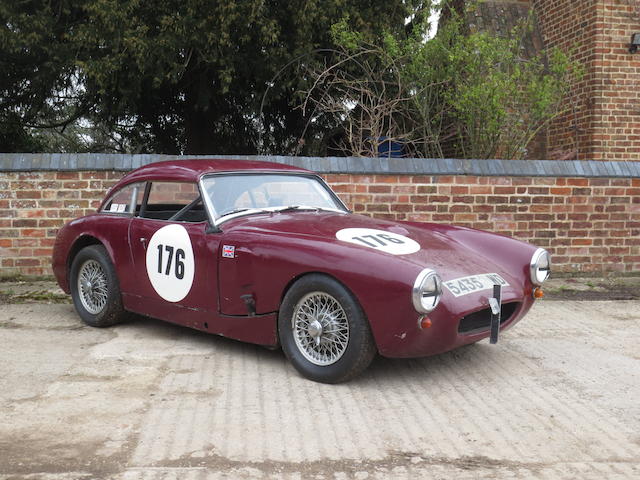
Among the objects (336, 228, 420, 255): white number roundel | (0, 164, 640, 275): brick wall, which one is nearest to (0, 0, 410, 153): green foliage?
(0, 164, 640, 275): brick wall

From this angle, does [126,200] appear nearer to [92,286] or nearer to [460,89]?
[92,286]

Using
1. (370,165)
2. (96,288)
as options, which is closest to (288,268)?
(96,288)

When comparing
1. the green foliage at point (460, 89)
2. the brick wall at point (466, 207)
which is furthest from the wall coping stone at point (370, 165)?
the green foliage at point (460, 89)

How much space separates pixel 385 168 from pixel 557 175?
2115 mm

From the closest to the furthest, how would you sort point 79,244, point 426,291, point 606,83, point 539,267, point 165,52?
point 426,291, point 539,267, point 79,244, point 165,52, point 606,83

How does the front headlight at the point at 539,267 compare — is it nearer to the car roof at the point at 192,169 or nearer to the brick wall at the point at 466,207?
the car roof at the point at 192,169

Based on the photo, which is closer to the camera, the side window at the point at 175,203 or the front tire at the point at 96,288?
the side window at the point at 175,203

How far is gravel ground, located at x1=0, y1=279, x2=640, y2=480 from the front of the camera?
298 centimetres

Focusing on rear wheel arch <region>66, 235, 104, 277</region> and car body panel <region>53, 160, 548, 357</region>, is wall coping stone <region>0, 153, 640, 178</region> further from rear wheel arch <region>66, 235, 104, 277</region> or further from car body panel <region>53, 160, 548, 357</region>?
car body panel <region>53, 160, 548, 357</region>

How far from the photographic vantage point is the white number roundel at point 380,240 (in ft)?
13.5

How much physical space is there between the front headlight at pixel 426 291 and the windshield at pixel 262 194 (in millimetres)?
1569

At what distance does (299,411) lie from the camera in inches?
144

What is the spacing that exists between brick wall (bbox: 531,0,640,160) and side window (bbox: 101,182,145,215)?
27.1 ft

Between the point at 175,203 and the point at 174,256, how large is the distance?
53cm
